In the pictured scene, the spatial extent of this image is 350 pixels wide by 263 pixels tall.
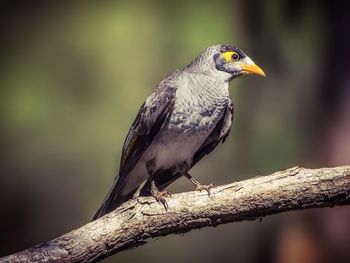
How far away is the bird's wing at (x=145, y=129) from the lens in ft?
15.7

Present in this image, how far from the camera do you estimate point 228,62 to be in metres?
4.98

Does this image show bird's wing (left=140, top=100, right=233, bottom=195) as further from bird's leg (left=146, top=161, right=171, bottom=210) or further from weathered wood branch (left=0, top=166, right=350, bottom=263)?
weathered wood branch (left=0, top=166, right=350, bottom=263)

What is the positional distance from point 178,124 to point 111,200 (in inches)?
25.3

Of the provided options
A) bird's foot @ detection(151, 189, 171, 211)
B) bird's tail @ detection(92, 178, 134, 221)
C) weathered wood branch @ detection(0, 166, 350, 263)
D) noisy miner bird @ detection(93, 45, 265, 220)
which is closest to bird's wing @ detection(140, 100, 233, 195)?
noisy miner bird @ detection(93, 45, 265, 220)

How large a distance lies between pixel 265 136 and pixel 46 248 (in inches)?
236

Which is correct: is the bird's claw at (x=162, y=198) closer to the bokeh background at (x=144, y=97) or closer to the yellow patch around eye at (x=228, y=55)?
the yellow patch around eye at (x=228, y=55)

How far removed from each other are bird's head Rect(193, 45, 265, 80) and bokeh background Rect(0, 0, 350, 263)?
2.12 m

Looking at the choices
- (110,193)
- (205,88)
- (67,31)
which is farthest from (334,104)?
(67,31)

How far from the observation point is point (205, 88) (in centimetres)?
489

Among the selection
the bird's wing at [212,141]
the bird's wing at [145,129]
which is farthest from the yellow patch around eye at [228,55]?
the bird's wing at [145,129]

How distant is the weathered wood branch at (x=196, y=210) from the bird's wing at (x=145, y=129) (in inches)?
27.0

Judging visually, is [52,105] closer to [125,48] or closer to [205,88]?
[125,48]

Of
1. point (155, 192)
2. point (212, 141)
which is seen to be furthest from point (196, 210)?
point (212, 141)

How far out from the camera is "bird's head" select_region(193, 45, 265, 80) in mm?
4953
